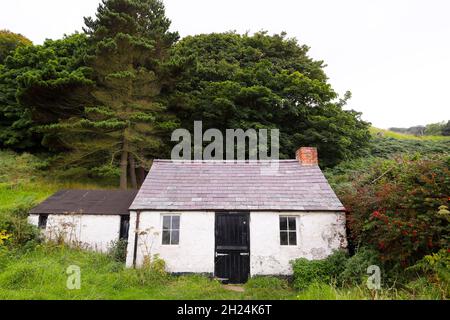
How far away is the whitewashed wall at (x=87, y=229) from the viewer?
1254 centimetres

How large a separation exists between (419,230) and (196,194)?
7.76m

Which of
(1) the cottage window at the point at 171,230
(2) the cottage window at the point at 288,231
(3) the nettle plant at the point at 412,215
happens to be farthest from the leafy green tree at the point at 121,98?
(3) the nettle plant at the point at 412,215

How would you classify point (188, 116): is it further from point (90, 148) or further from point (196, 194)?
point (196, 194)

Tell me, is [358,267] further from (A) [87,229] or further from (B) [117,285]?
(A) [87,229]

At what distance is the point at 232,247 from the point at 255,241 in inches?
35.6

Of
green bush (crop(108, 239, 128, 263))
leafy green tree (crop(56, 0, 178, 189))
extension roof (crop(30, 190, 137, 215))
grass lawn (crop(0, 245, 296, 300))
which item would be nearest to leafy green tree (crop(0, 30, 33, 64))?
leafy green tree (crop(56, 0, 178, 189))

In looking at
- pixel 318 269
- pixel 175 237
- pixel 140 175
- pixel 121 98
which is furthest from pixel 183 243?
pixel 140 175

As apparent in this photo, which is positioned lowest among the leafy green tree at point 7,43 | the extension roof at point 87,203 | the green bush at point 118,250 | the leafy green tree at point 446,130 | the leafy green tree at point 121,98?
the green bush at point 118,250

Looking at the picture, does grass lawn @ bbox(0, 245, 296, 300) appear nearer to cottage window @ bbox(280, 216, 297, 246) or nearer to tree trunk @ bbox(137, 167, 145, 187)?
cottage window @ bbox(280, 216, 297, 246)

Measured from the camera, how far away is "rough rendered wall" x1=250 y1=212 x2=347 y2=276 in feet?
35.5

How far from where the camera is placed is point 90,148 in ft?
62.0

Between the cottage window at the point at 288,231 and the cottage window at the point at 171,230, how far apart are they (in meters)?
4.04

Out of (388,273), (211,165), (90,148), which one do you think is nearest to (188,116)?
(90,148)

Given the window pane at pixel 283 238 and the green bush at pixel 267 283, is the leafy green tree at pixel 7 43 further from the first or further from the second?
the green bush at pixel 267 283
